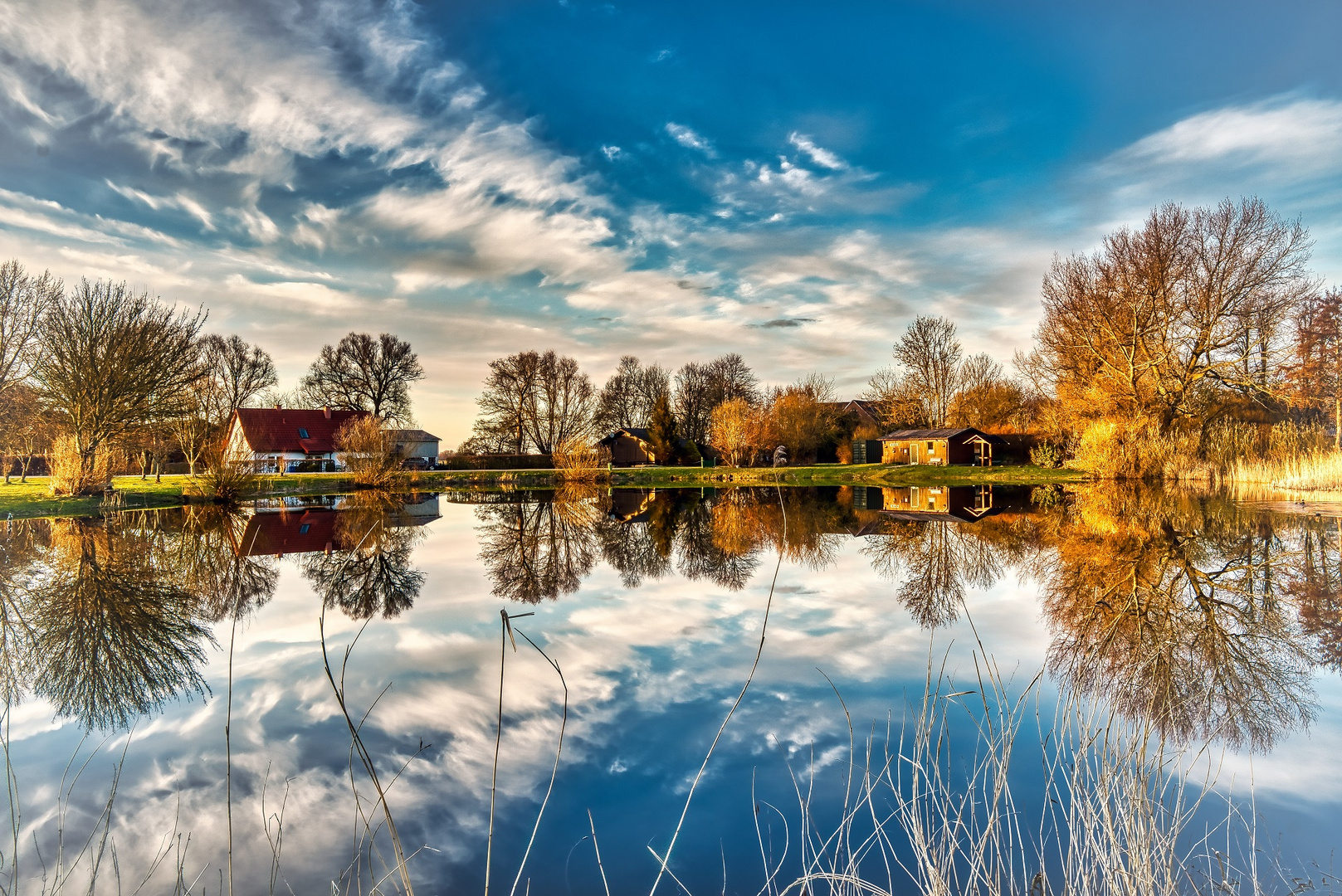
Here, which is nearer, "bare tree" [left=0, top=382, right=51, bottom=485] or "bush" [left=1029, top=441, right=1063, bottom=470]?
"bare tree" [left=0, top=382, right=51, bottom=485]

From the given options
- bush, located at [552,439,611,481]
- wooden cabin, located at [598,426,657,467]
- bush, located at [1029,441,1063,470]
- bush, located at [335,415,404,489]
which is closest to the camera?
bush, located at [335,415,404,489]

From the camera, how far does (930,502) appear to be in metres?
23.1

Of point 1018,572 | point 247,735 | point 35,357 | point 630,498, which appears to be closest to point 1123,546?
point 1018,572

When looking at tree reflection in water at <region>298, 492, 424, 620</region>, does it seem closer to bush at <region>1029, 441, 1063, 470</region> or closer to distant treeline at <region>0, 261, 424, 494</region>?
distant treeline at <region>0, 261, 424, 494</region>

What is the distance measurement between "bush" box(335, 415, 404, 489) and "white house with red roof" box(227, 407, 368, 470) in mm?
14525

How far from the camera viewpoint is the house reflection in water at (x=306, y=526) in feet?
42.4

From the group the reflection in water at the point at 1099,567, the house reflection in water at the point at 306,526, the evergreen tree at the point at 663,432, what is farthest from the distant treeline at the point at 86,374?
the evergreen tree at the point at 663,432

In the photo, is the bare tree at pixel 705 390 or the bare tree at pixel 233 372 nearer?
the bare tree at pixel 233 372

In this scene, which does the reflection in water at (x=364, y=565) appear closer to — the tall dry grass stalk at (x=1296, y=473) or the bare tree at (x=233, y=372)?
the tall dry grass stalk at (x=1296, y=473)

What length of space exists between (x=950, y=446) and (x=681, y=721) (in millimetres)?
40084

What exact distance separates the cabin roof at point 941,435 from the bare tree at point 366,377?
3304 centimetres

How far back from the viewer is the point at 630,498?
25.8 meters

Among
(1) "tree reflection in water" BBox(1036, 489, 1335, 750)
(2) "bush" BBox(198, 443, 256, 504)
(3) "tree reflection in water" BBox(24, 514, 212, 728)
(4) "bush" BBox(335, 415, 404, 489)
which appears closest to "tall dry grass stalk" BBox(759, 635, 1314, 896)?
(1) "tree reflection in water" BBox(1036, 489, 1335, 750)

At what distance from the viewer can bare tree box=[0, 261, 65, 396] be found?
70.1 feet
